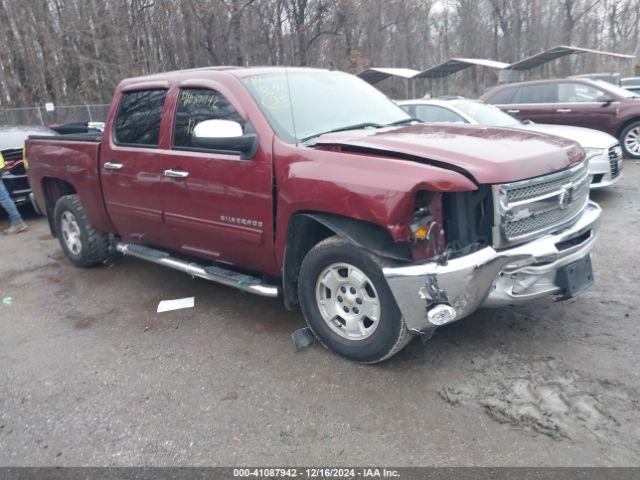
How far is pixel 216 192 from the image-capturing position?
13.0ft

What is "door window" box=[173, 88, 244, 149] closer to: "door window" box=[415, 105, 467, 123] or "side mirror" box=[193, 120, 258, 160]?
"side mirror" box=[193, 120, 258, 160]

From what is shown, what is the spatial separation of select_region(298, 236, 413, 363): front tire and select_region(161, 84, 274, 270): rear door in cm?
46

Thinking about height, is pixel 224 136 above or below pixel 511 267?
above

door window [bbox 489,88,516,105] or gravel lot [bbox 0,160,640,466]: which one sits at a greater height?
door window [bbox 489,88,516,105]

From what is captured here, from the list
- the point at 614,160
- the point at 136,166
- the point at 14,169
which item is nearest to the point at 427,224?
the point at 136,166

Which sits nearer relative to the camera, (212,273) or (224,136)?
(224,136)

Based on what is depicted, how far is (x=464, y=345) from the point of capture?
3656mm

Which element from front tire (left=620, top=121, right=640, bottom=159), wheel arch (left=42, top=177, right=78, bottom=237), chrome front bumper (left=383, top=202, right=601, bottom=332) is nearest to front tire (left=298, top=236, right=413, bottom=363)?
chrome front bumper (left=383, top=202, right=601, bottom=332)

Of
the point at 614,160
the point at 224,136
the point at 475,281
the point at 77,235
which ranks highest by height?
the point at 224,136

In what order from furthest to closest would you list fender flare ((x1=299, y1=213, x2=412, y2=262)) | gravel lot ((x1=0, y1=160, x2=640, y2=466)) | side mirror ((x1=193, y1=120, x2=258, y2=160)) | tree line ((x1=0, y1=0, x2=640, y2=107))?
tree line ((x1=0, y1=0, x2=640, y2=107)) < side mirror ((x1=193, y1=120, x2=258, y2=160)) < fender flare ((x1=299, y1=213, x2=412, y2=262)) < gravel lot ((x1=0, y1=160, x2=640, y2=466))

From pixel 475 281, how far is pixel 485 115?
218 inches

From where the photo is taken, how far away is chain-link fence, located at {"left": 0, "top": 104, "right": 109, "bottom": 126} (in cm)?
1861

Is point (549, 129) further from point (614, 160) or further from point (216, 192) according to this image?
point (216, 192)

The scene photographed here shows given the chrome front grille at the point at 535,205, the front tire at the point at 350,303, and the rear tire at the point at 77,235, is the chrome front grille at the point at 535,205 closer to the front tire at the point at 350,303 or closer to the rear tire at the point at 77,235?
the front tire at the point at 350,303
